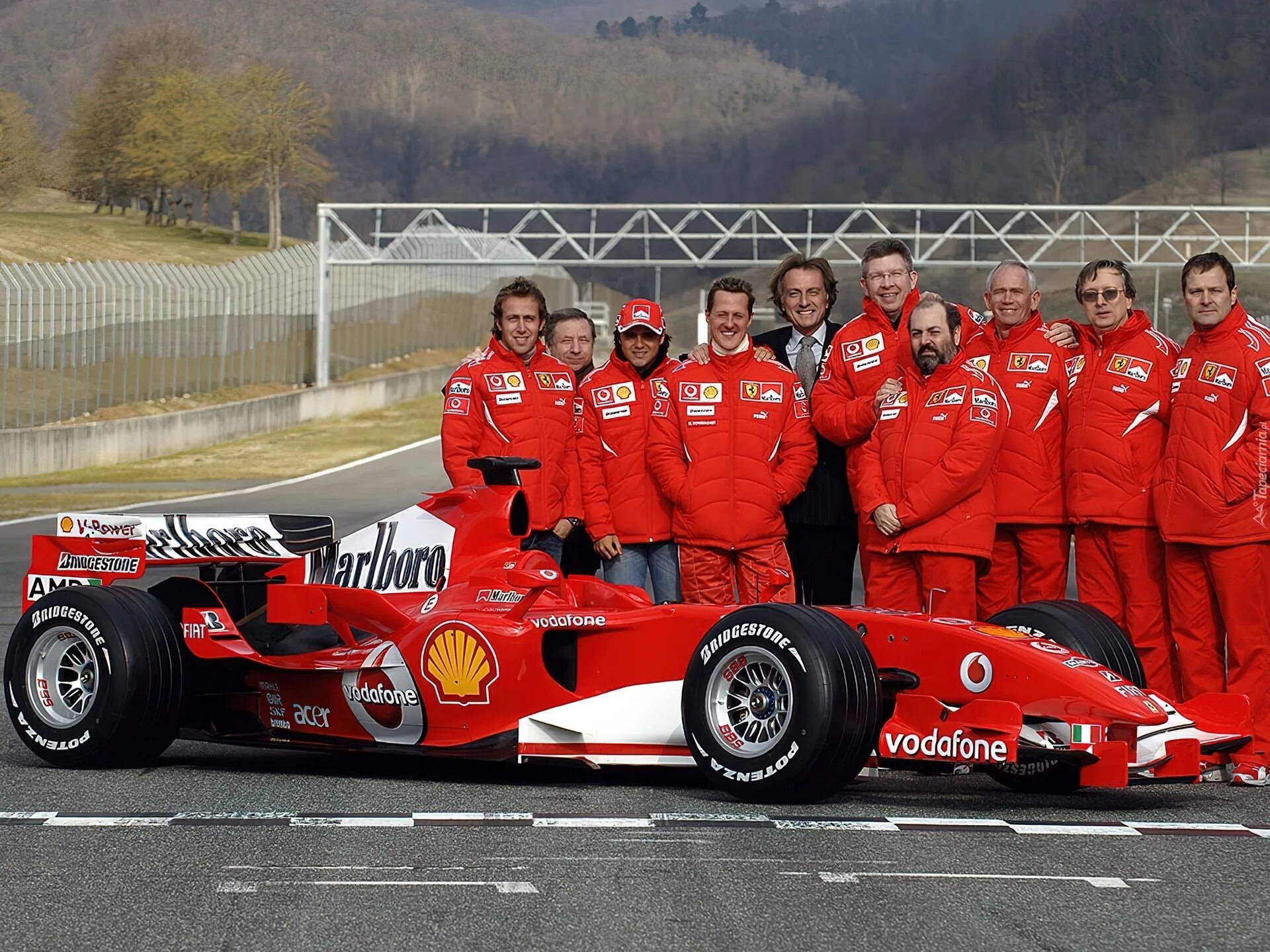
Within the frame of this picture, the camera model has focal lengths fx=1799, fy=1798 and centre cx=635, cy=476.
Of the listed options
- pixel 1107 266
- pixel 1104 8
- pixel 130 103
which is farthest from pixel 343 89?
pixel 1107 266

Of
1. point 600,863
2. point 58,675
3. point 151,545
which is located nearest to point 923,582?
point 600,863

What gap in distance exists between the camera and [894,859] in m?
5.57

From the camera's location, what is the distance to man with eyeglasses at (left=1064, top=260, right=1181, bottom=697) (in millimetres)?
8117

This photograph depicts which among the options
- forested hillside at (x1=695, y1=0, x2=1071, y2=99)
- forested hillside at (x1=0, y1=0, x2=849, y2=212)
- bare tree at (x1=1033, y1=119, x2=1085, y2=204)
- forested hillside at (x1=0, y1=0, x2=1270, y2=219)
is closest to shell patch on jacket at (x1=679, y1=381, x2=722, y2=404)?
forested hillside at (x1=0, y1=0, x2=1270, y2=219)

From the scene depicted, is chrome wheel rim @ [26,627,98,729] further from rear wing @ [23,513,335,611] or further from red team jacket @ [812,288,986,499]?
red team jacket @ [812,288,986,499]

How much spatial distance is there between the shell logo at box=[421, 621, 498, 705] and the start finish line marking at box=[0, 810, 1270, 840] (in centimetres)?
68

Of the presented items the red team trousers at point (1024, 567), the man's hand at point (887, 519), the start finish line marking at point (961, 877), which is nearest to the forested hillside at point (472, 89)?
the red team trousers at point (1024, 567)

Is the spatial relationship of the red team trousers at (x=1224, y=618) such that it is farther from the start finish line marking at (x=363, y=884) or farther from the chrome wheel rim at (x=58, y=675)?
the chrome wheel rim at (x=58, y=675)

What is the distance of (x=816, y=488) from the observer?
8.73 metres

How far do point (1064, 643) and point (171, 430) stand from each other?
2916 centimetres

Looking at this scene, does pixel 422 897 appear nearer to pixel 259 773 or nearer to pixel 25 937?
pixel 25 937

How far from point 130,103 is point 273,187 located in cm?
1404

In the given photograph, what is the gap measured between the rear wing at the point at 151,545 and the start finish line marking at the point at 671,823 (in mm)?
1787

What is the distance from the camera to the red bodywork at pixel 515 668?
6328 millimetres
